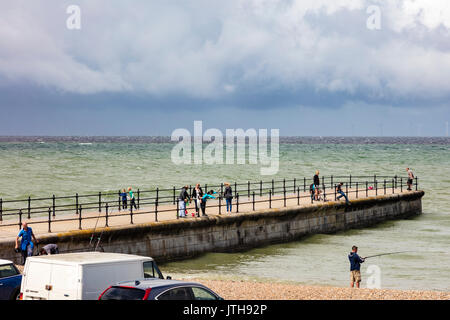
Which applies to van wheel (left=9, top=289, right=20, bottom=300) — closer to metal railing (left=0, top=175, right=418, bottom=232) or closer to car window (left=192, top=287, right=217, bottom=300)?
car window (left=192, top=287, right=217, bottom=300)

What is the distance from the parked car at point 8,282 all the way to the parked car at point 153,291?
4.09 m

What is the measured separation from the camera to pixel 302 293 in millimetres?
16031

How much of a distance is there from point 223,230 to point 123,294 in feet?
48.7

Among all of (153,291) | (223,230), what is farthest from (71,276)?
(223,230)

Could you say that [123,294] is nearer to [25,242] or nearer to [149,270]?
[149,270]

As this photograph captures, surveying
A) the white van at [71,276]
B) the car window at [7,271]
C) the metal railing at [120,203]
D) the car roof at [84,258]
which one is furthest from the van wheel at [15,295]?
the metal railing at [120,203]

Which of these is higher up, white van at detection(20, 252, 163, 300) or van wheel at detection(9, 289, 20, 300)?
white van at detection(20, 252, 163, 300)

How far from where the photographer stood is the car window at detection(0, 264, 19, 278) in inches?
576

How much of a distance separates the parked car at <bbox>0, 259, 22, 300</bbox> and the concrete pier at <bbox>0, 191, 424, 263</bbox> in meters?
4.51

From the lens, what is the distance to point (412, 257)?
25516 mm

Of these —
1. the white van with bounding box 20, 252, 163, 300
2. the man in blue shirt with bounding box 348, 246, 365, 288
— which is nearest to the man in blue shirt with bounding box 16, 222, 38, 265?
the white van with bounding box 20, 252, 163, 300
